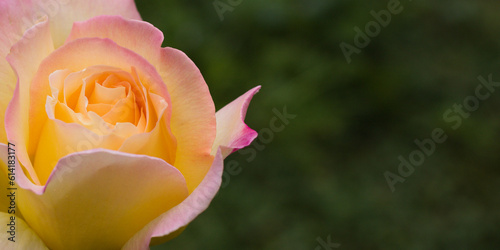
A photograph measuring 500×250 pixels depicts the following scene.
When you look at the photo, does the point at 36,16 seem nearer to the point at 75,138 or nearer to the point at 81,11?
the point at 81,11

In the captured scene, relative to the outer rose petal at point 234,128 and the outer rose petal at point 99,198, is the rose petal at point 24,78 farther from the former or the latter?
the outer rose petal at point 234,128

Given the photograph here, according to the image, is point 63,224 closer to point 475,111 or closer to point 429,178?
point 429,178

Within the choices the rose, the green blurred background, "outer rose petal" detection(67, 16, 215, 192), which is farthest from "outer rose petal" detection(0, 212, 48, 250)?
the green blurred background

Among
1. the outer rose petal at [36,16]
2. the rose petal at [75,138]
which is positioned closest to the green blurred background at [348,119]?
the outer rose petal at [36,16]

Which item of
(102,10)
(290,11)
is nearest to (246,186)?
(290,11)

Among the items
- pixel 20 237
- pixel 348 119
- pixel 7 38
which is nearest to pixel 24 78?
pixel 7 38

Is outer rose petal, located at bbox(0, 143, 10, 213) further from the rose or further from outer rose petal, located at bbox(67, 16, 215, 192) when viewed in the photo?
outer rose petal, located at bbox(67, 16, 215, 192)
